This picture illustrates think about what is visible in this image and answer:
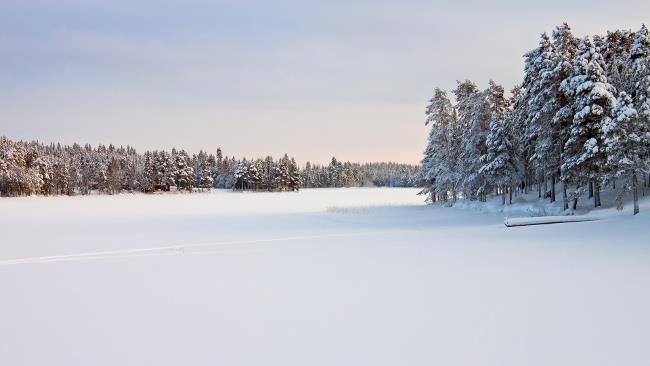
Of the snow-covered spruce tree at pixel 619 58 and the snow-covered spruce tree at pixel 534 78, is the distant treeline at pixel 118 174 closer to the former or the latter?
the snow-covered spruce tree at pixel 619 58

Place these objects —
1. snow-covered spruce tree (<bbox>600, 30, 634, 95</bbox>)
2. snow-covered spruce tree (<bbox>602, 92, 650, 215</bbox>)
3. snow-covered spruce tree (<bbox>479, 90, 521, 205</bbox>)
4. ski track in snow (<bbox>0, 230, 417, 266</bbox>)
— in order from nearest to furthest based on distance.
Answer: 1. ski track in snow (<bbox>0, 230, 417, 266</bbox>)
2. snow-covered spruce tree (<bbox>602, 92, 650, 215</bbox>)
3. snow-covered spruce tree (<bbox>600, 30, 634, 95</bbox>)
4. snow-covered spruce tree (<bbox>479, 90, 521, 205</bbox>)

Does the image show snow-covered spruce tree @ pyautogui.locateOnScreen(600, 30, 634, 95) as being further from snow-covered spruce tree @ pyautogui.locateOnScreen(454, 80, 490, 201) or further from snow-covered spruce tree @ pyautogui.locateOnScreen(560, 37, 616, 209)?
snow-covered spruce tree @ pyautogui.locateOnScreen(454, 80, 490, 201)

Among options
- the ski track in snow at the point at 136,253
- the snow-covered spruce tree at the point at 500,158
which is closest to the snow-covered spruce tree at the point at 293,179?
the snow-covered spruce tree at the point at 500,158

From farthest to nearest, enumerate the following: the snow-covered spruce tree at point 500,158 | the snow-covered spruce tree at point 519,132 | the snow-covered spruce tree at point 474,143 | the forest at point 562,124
→ the snow-covered spruce tree at point 474,143 < the snow-covered spruce tree at point 519,132 < the snow-covered spruce tree at point 500,158 < the forest at point 562,124

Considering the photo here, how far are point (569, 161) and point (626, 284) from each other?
21.4 metres

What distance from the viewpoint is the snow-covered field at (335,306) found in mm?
5152

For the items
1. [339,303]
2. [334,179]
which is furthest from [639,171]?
[334,179]

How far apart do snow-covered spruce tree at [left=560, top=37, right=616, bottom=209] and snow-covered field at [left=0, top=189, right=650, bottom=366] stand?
13.1 m

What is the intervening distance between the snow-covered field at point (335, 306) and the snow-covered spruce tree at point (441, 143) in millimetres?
30916

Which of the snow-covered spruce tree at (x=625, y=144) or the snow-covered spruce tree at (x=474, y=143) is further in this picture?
the snow-covered spruce tree at (x=474, y=143)

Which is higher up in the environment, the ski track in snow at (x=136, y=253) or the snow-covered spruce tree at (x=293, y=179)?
the snow-covered spruce tree at (x=293, y=179)

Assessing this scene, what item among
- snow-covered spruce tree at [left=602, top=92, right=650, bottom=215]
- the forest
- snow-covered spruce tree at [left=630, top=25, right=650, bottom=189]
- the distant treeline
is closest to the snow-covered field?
snow-covered spruce tree at [left=602, top=92, right=650, bottom=215]

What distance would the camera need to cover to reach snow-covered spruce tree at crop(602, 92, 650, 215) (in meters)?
22.8

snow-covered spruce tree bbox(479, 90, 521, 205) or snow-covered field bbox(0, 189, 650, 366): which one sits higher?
snow-covered spruce tree bbox(479, 90, 521, 205)
